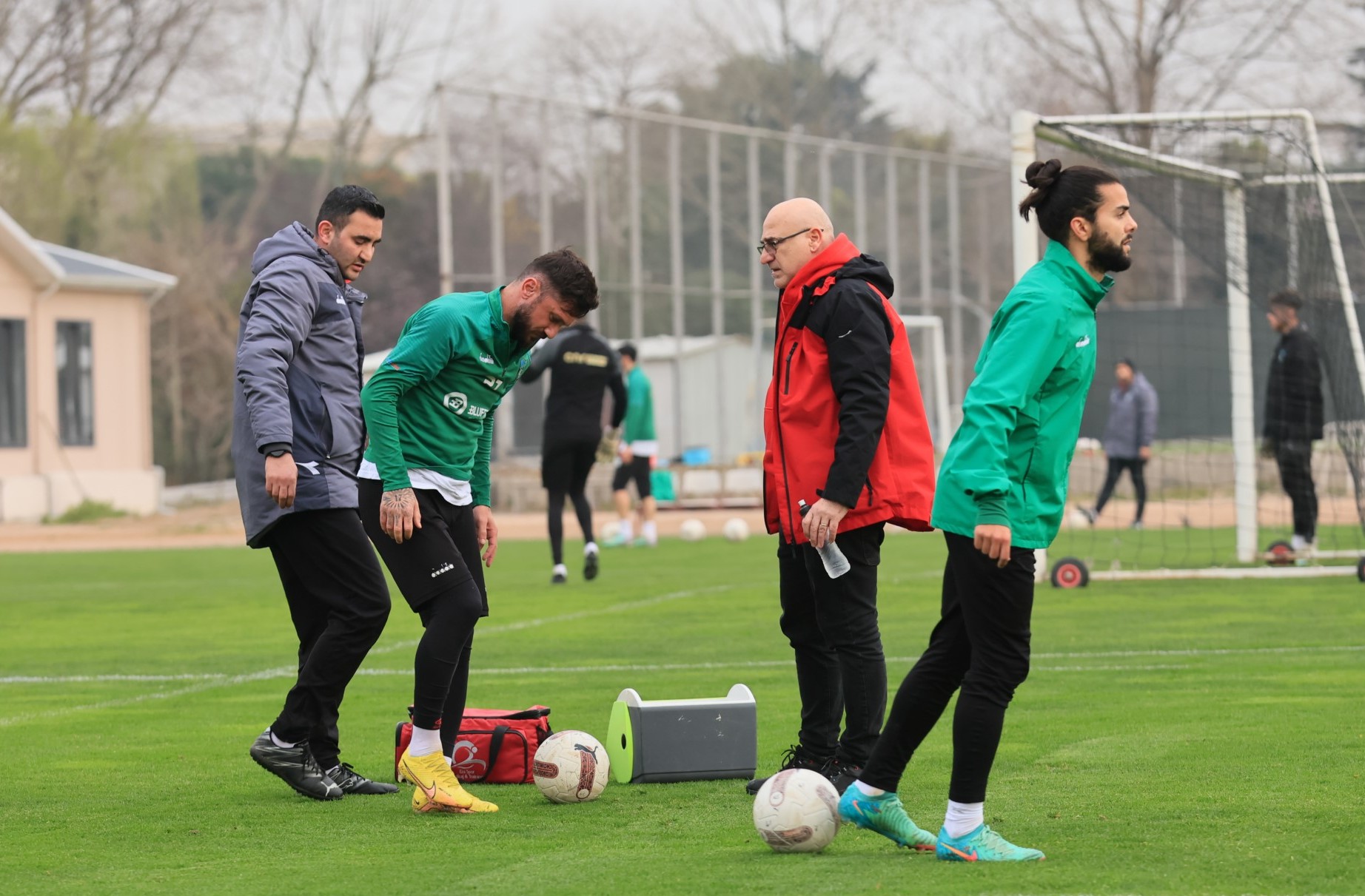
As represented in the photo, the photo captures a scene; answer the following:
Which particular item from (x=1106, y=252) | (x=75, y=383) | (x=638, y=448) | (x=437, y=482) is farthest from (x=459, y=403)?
(x=75, y=383)

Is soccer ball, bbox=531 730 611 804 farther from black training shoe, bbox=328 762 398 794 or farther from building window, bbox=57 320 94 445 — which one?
building window, bbox=57 320 94 445

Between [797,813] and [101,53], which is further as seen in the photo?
[101,53]

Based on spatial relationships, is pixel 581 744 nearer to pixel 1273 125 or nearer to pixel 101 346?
pixel 1273 125

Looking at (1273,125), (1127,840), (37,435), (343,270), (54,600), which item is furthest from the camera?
(37,435)

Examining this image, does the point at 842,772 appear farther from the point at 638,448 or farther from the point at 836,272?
the point at 638,448

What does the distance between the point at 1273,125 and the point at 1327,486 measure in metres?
4.63

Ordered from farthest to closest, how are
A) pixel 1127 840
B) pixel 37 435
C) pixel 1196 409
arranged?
1. pixel 1196 409
2. pixel 37 435
3. pixel 1127 840

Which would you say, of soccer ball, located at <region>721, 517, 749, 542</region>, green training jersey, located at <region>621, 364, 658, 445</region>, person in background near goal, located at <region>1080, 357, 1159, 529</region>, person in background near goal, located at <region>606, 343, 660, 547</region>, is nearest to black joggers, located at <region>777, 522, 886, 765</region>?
person in background near goal, located at <region>606, 343, 660, 547</region>

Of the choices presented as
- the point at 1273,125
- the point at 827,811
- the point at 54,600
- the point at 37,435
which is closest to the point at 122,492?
the point at 37,435

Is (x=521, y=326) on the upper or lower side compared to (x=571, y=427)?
upper

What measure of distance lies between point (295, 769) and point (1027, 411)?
2925mm

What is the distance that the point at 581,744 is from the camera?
5934 mm

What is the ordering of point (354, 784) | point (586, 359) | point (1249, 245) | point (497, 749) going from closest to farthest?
point (354, 784) < point (497, 749) < point (1249, 245) < point (586, 359)

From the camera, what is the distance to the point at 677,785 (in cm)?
628
